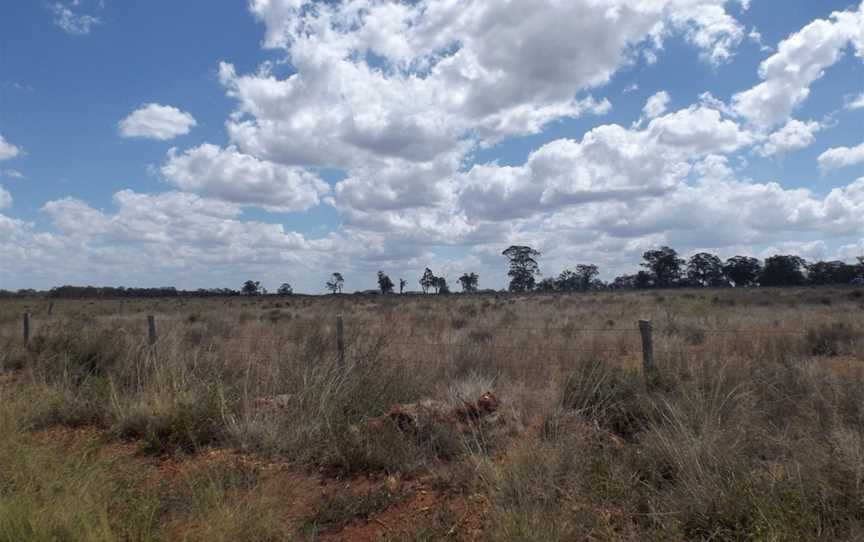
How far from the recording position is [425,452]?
20.5ft

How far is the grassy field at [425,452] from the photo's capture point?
171 inches

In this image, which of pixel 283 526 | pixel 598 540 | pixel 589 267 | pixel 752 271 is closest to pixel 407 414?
pixel 283 526

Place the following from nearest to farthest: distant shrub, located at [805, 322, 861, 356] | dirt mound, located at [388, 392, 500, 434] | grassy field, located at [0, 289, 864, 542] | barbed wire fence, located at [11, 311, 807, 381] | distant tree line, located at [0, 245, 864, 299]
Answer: grassy field, located at [0, 289, 864, 542], dirt mound, located at [388, 392, 500, 434], barbed wire fence, located at [11, 311, 807, 381], distant shrub, located at [805, 322, 861, 356], distant tree line, located at [0, 245, 864, 299]

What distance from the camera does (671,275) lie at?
89875mm

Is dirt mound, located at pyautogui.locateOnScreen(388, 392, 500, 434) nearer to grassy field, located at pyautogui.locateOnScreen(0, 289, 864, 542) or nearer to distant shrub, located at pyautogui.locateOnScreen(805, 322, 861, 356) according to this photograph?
grassy field, located at pyautogui.locateOnScreen(0, 289, 864, 542)

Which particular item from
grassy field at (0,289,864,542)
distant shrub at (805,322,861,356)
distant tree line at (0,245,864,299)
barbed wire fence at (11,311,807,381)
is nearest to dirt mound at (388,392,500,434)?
grassy field at (0,289,864,542)

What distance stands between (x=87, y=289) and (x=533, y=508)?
9617 centimetres

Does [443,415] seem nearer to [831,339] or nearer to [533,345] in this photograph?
[533,345]

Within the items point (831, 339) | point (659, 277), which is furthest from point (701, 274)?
point (831, 339)

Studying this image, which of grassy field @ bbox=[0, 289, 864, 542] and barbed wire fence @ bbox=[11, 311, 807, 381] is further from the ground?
barbed wire fence @ bbox=[11, 311, 807, 381]

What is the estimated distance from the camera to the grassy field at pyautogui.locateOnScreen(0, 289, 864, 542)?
14.2 feet

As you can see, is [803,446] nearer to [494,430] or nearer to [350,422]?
[494,430]

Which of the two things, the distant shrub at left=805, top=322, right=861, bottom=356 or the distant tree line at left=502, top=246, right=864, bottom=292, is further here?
the distant tree line at left=502, top=246, right=864, bottom=292

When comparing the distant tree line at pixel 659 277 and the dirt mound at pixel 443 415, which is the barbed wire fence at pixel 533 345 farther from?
the distant tree line at pixel 659 277
